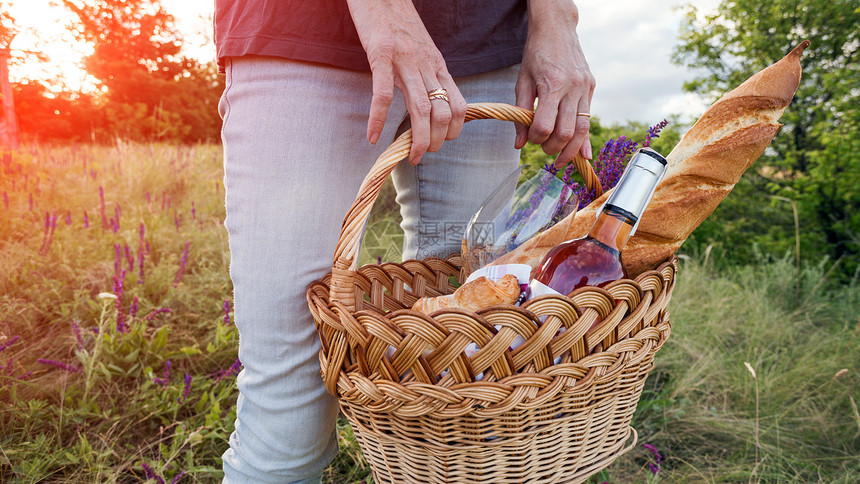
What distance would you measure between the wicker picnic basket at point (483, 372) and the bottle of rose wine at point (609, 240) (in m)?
0.07

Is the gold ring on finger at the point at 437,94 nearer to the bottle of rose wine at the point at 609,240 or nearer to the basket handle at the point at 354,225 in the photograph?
the basket handle at the point at 354,225

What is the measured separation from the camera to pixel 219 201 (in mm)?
4258

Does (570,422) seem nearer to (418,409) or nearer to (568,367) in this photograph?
(568,367)

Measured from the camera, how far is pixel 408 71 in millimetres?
715

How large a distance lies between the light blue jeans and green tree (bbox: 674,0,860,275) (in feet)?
13.2

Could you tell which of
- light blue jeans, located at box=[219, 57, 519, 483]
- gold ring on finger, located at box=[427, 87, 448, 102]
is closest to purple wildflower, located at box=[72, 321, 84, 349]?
light blue jeans, located at box=[219, 57, 519, 483]

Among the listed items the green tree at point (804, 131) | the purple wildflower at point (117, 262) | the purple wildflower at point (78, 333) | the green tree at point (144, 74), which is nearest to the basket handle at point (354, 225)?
the purple wildflower at point (78, 333)

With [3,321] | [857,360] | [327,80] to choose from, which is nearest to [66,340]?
[3,321]

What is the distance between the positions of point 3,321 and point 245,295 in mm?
1706

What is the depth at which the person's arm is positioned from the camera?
0.89 m

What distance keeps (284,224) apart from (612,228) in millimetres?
563

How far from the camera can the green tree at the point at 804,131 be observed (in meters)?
3.76

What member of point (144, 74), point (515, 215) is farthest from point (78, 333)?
point (144, 74)

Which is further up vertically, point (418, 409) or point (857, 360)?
point (418, 409)
